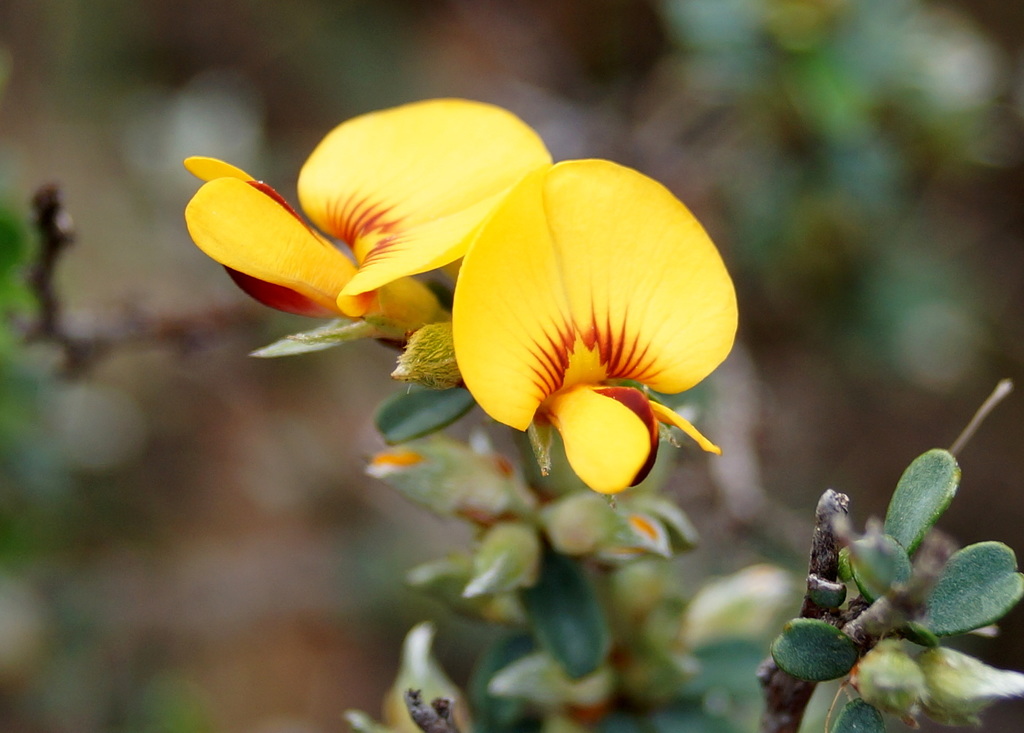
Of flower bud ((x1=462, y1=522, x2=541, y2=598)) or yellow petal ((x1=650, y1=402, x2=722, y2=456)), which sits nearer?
yellow petal ((x1=650, y1=402, x2=722, y2=456))

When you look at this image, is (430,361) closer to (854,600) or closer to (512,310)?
(512,310)

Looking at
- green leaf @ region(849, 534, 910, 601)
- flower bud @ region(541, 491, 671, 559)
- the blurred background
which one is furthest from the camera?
the blurred background

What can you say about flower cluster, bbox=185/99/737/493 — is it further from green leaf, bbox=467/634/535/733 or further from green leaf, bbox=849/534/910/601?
green leaf, bbox=467/634/535/733

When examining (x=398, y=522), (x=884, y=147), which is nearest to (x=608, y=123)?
(x=884, y=147)

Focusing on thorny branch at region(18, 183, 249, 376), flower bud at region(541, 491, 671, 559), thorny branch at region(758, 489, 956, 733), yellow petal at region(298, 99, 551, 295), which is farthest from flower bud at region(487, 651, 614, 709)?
thorny branch at region(18, 183, 249, 376)

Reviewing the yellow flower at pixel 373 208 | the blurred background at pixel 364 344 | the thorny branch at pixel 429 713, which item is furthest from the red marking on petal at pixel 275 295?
the blurred background at pixel 364 344
